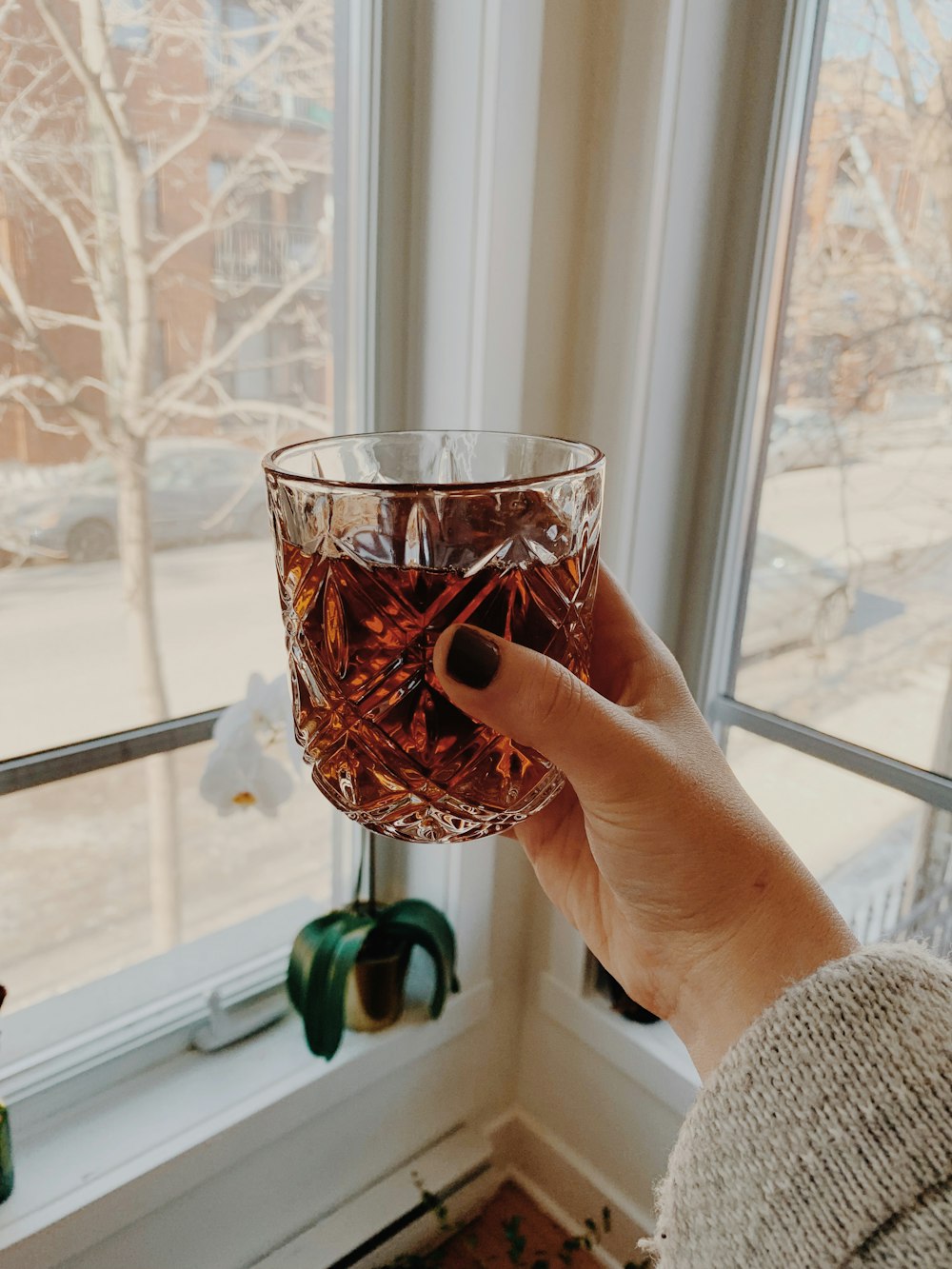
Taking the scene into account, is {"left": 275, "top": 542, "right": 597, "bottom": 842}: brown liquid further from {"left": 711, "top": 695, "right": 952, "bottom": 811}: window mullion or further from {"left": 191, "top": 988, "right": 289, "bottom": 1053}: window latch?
{"left": 191, "top": 988, "right": 289, "bottom": 1053}: window latch

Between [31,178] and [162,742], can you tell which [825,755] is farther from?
[31,178]

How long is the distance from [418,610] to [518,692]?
0.08 metres

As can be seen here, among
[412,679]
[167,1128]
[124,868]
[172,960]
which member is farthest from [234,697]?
[412,679]

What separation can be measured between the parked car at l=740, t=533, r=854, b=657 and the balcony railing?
0.63m

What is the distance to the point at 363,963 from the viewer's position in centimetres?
119

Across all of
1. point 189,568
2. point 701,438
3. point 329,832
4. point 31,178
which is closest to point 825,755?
point 701,438

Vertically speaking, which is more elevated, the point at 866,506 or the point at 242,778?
the point at 866,506

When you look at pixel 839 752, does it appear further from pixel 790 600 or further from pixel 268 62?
pixel 268 62

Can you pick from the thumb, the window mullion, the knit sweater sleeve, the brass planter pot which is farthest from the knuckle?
the brass planter pot

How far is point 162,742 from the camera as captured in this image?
105 cm

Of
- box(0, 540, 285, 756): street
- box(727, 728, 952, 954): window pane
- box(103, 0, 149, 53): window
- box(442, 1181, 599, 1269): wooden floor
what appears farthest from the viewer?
box(442, 1181, 599, 1269): wooden floor

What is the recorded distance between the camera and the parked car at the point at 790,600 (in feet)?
3.45

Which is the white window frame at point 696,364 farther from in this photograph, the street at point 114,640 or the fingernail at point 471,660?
the fingernail at point 471,660

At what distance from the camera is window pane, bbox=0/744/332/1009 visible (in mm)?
990
